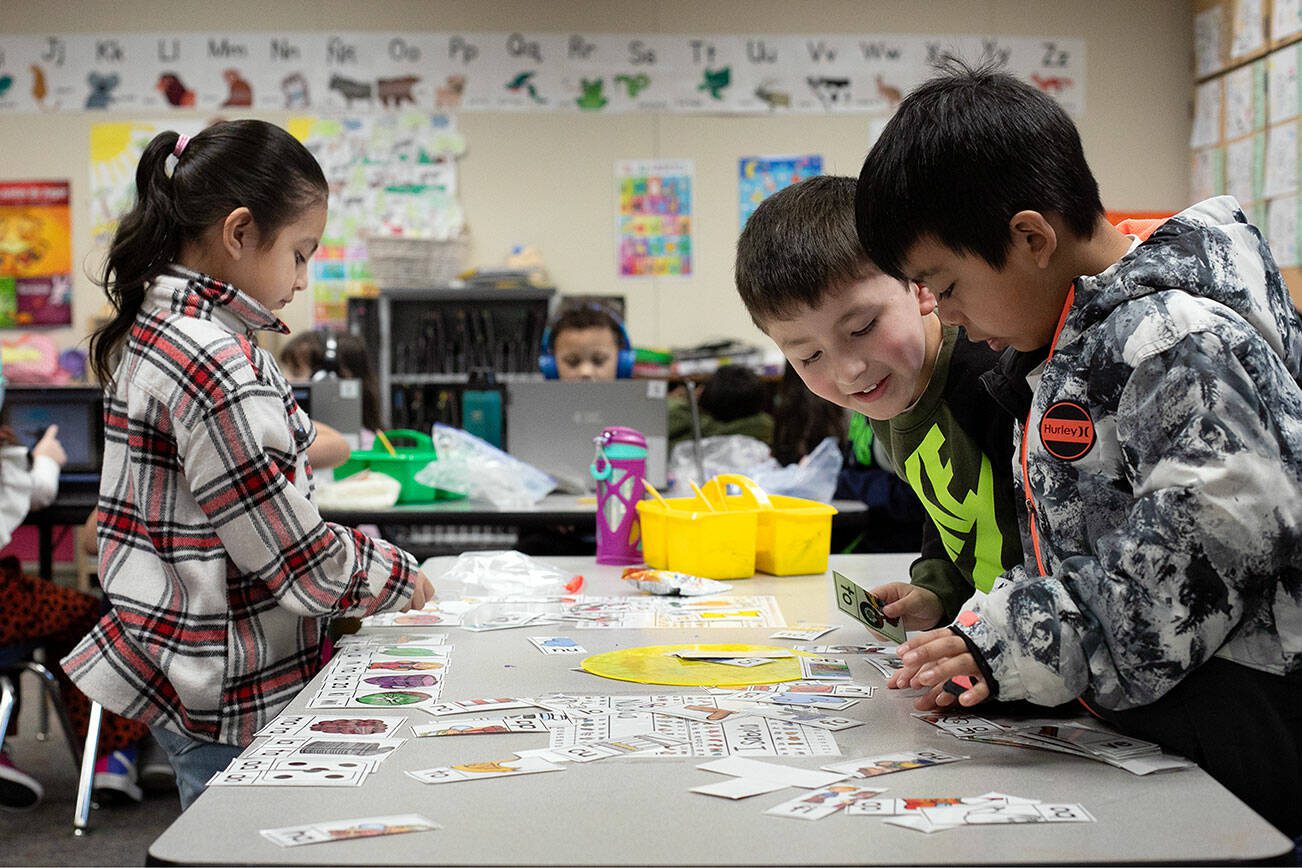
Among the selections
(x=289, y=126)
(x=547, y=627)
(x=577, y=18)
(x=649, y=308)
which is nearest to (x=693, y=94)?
(x=577, y=18)

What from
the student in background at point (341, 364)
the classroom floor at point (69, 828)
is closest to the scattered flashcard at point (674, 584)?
the classroom floor at point (69, 828)

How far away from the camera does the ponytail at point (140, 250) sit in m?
1.62

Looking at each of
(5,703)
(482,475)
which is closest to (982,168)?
(482,475)

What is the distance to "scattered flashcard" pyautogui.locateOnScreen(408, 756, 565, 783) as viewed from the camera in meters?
0.96

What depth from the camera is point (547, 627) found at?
5.12 feet

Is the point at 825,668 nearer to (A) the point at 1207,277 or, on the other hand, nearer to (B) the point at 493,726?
(B) the point at 493,726

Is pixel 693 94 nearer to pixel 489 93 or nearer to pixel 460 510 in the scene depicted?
pixel 489 93

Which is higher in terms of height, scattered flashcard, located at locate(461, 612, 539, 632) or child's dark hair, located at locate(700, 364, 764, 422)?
child's dark hair, located at locate(700, 364, 764, 422)

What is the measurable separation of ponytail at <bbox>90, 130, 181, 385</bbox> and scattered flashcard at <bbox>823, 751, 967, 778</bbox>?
3.61ft

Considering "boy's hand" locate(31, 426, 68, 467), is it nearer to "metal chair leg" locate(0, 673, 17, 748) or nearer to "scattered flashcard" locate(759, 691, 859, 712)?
"metal chair leg" locate(0, 673, 17, 748)

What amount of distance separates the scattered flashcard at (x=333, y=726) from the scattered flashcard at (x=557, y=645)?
305 mm

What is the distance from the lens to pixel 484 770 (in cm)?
97

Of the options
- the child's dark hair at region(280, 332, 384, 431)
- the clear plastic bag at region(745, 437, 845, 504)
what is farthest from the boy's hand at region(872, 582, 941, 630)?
the child's dark hair at region(280, 332, 384, 431)

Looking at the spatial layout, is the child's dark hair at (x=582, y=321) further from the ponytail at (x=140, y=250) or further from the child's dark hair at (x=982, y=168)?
the child's dark hair at (x=982, y=168)
